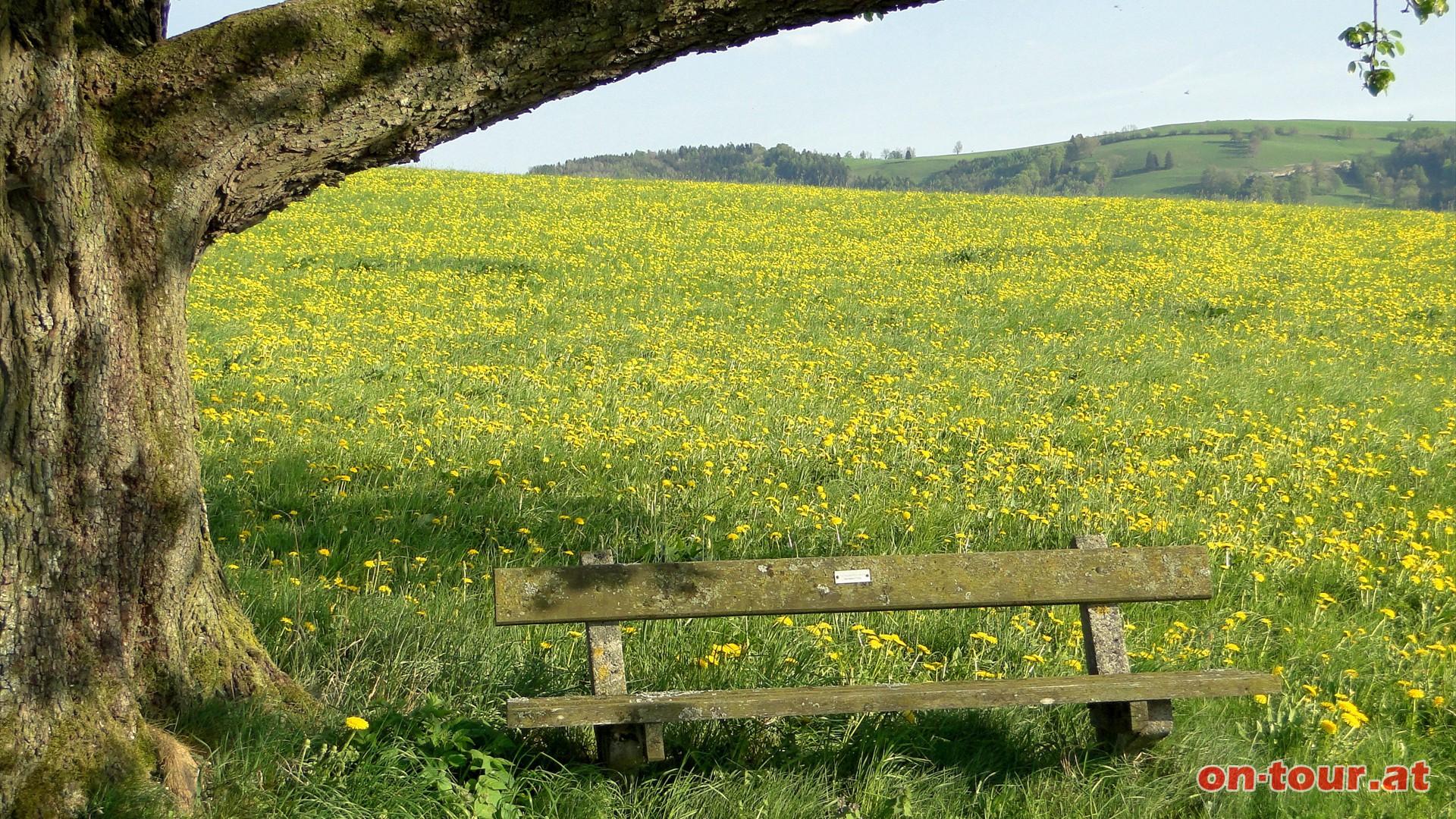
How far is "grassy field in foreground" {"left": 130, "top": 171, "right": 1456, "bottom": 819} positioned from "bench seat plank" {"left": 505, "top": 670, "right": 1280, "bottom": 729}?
193 millimetres

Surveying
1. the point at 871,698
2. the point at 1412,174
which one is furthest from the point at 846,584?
the point at 1412,174

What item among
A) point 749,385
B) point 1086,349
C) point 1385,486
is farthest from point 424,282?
point 1385,486

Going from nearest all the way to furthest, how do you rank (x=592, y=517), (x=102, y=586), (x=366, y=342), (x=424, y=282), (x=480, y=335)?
1. (x=102, y=586)
2. (x=592, y=517)
3. (x=366, y=342)
4. (x=480, y=335)
5. (x=424, y=282)

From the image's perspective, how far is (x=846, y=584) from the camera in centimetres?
315

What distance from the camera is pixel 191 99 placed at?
2.68 meters

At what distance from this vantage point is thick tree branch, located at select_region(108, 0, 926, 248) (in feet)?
8.79

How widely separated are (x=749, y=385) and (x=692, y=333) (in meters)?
3.08

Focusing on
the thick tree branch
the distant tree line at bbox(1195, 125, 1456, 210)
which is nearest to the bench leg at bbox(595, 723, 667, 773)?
the thick tree branch

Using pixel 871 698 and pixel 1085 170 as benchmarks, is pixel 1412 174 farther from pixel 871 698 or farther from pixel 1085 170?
pixel 871 698

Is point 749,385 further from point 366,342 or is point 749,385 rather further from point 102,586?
point 102,586

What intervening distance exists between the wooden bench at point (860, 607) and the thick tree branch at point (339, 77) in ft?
3.99

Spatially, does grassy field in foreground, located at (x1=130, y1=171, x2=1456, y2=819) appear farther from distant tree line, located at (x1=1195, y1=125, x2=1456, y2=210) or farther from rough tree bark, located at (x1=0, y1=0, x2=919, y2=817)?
distant tree line, located at (x1=1195, y1=125, x2=1456, y2=210)
